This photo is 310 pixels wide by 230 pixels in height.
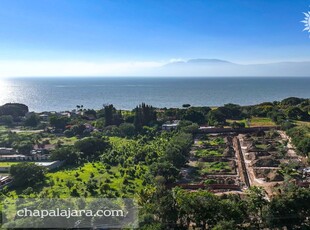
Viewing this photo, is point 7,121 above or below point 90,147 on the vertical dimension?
below

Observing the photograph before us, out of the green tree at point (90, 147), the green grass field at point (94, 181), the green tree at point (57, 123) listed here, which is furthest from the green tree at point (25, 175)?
the green tree at point (57, 123)

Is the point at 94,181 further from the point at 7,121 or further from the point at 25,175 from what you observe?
the point at 7,121

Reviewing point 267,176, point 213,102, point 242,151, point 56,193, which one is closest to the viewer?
point 56,193

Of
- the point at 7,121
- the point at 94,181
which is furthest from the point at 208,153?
the point at 7,121

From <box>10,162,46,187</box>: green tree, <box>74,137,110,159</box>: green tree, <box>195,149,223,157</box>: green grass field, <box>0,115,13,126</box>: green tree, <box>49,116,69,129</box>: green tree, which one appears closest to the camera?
<box>10,162,46,187</box>: green tree

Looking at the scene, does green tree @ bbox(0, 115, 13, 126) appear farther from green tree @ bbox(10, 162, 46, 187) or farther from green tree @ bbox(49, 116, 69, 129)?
green tree @ bbox(10, 162, 46, 187)

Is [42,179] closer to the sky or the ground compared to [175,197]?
closer to the ground

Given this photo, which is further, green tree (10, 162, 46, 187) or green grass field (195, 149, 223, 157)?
green grass field (195, 149, 223, 157)

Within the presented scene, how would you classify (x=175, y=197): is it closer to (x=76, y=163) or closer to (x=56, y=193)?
(x=56, y=193)

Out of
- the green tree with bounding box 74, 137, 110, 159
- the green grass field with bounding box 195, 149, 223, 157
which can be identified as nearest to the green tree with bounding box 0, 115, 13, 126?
the green tree with bounding box 74, 137, 110, 159

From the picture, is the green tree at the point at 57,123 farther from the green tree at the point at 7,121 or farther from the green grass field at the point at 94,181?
the green grass field at the point at 94,181

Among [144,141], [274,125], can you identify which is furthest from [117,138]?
[274,125]
